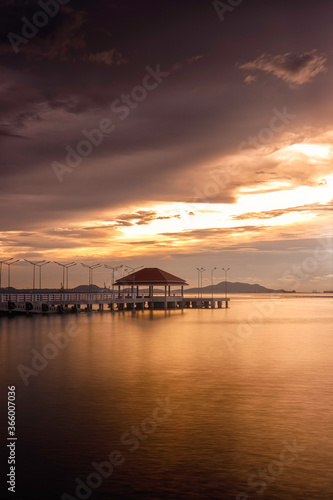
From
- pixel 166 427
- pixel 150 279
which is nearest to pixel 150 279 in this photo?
pixel 150 279

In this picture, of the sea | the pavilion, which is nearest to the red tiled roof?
the pavilion

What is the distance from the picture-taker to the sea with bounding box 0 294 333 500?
1484cm

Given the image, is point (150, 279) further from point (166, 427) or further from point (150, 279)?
point (166, 427)

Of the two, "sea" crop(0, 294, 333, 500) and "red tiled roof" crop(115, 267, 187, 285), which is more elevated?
"red tiled roof" crop(115, 267, 187, 285)

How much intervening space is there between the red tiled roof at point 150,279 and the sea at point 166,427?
72951mm

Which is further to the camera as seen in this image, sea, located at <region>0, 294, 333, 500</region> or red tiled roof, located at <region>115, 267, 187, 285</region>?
red tiled roof, located at <region>115, 267, 187, 285</region>

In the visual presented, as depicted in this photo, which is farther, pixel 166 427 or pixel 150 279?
pixel 150 279

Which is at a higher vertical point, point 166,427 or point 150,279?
point 150,279

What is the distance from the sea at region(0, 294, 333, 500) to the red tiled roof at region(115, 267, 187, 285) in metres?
73.0

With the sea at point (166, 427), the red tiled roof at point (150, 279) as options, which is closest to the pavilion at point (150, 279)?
the red tiled roof at point (150, 279)

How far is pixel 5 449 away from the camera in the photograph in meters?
17.5

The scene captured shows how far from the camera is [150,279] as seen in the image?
4668 inches

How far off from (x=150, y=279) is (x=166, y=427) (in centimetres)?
9767

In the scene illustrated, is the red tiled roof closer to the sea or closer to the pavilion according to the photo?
the pavilion
